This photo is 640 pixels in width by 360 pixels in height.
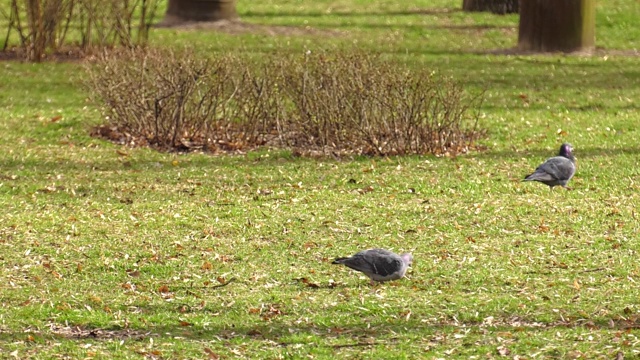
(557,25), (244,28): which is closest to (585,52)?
(557,25)

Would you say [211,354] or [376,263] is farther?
[376,263]

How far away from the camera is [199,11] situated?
23.5 meters

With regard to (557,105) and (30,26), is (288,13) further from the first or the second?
(557,105)

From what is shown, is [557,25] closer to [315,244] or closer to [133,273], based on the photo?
[315,244]

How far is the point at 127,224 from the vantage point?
9797 millimetres

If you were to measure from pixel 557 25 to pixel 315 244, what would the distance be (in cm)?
1200

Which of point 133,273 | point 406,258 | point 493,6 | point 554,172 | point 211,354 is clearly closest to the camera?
point 211,354

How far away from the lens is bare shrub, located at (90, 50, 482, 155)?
1251 centimetres

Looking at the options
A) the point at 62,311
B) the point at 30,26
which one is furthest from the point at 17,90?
the point at 62,311

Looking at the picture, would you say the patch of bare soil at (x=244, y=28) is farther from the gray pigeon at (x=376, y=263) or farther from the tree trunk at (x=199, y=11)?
the gray pigeon at (x=376, y=263)

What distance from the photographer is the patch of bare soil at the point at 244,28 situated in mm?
22773

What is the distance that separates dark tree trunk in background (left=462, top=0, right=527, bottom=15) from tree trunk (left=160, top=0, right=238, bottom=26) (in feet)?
18.7

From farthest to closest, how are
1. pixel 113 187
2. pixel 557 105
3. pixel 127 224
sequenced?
pixel 557 105 → pixel 113 187 → pixel 127 224

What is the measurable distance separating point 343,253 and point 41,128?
671 centimetres
